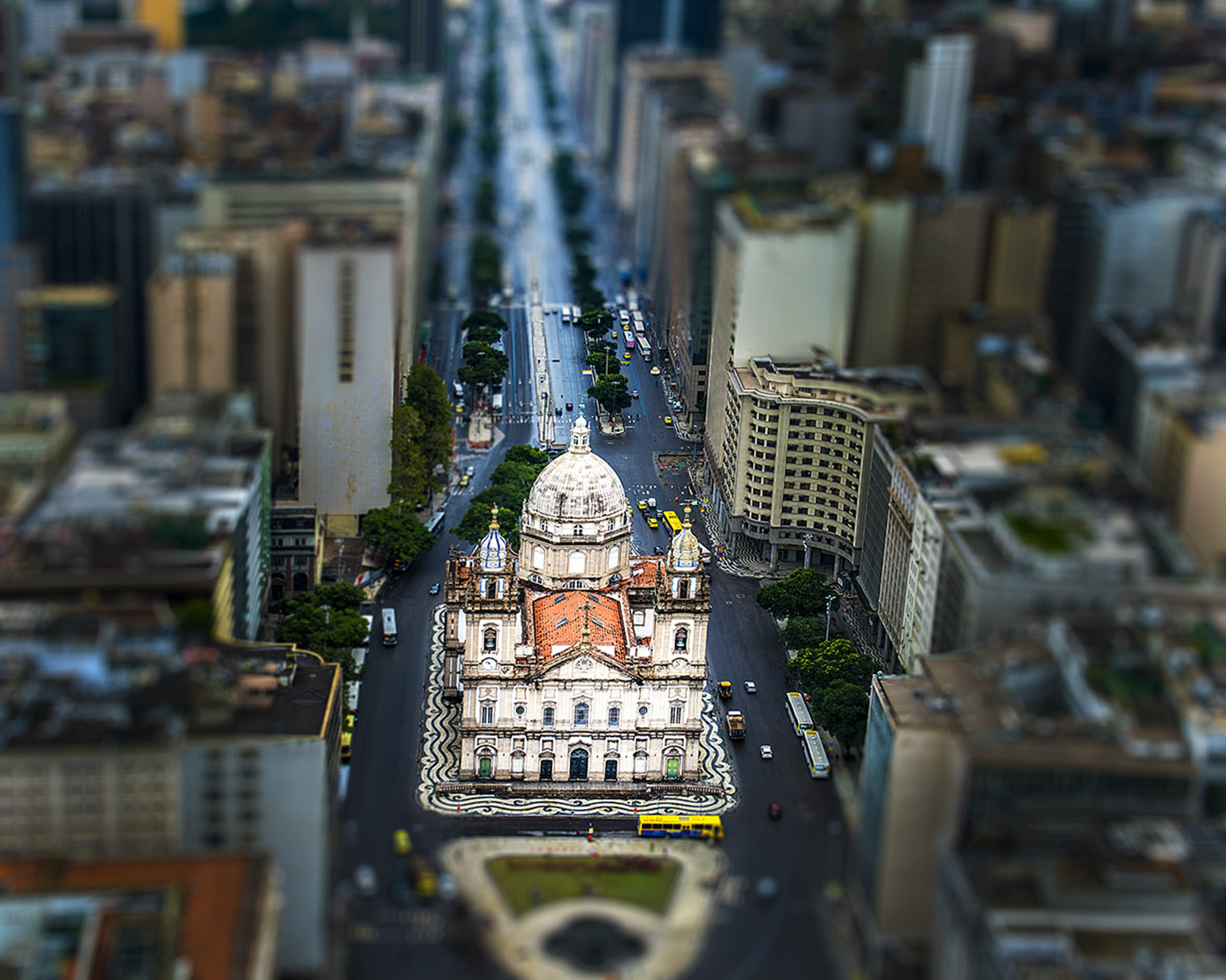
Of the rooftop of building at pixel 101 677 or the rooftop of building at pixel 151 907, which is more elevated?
the rooftop of building at pixel 101 677

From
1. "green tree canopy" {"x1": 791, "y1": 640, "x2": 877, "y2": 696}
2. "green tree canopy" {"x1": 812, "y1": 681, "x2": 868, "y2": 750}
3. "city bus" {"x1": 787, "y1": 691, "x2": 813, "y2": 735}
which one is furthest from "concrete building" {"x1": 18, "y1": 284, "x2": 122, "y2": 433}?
"green tree canopy" {"x1": 791, "y1": 640, "x2": 877, "y2": 696}

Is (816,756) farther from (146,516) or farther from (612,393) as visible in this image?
(146,516)

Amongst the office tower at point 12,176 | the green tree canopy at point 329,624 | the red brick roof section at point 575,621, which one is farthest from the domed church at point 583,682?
the office tower at point 12,176

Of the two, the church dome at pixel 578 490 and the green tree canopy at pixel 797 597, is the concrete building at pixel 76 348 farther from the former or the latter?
the green tree canopy at pixel 797 597

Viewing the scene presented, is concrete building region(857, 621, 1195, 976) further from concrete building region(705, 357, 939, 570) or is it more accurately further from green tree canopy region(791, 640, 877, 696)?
concrete building region(705, 357, 939, 570)

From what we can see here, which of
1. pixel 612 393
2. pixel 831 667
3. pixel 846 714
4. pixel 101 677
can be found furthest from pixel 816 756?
pixel 101 677

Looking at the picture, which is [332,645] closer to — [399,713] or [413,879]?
[399,713]
